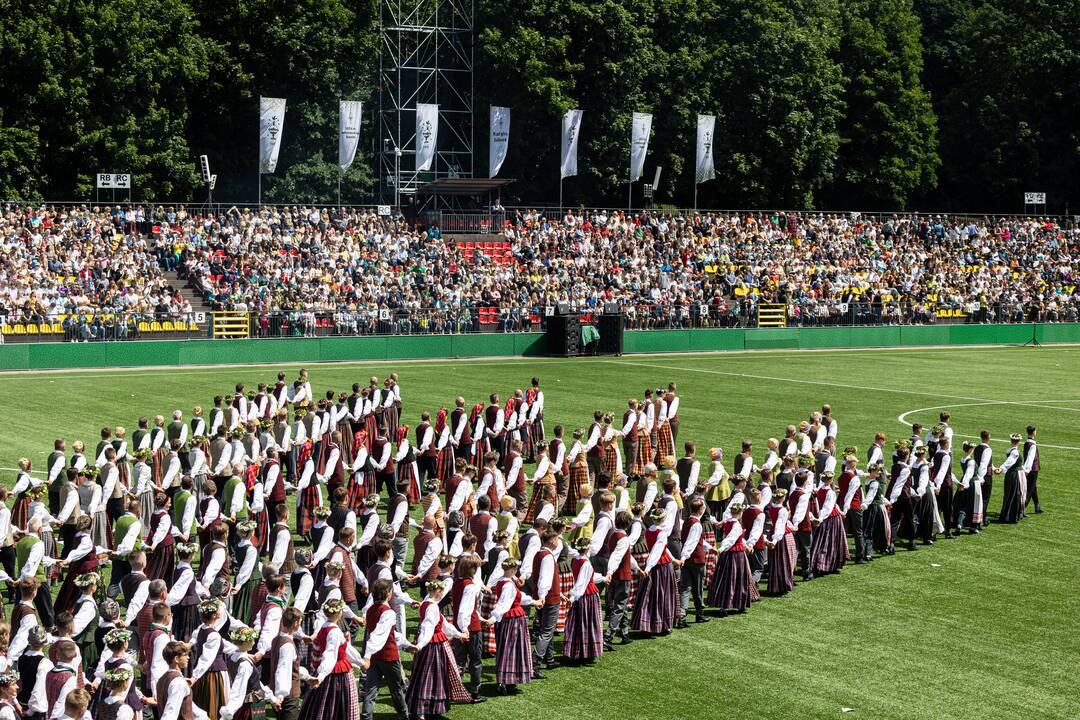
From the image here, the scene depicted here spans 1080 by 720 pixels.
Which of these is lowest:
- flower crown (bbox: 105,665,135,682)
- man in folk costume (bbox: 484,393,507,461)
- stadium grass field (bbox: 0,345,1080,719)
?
stadium grass field (bbox: 0,345,1080,719)

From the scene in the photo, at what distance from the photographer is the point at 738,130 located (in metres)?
69.4

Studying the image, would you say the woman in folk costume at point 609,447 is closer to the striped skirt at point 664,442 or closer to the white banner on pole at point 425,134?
the striped skirt at point 664,442

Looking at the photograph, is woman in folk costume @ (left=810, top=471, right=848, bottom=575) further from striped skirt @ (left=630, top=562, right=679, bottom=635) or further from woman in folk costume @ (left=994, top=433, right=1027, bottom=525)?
woman in folk costume @ (left=994, top=433, right=1027, bottom=525)

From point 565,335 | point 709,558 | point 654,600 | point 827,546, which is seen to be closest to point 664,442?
point 827,546

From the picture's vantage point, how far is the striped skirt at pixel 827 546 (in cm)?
1812

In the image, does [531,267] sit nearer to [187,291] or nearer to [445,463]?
[187,291]

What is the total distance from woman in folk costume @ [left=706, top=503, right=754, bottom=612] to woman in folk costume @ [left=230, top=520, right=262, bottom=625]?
18.1 feet

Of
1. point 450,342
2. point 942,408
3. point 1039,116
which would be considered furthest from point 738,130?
point 942,408

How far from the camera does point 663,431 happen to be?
25828 mm

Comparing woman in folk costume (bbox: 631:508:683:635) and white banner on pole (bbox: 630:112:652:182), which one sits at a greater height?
white banner on pole (bbox: 630:112:652:182)

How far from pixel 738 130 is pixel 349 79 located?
20.3 meters

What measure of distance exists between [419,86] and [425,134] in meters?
4.37

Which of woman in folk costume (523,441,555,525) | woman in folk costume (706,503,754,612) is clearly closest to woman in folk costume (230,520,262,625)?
woman in folk costume (706,503,754,612)

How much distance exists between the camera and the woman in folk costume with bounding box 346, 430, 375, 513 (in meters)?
20.5
